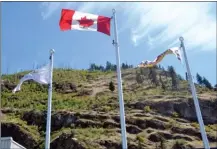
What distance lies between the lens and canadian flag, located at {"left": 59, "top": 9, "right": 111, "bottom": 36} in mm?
15039

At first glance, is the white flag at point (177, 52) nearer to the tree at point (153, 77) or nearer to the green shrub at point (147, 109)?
the green shrub at point (147, 109)

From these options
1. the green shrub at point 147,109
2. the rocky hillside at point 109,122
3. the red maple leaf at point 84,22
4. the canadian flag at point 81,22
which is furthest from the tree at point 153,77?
the red maple leaf at point 84,22

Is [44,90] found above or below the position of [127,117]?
above

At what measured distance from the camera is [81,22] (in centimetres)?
1509

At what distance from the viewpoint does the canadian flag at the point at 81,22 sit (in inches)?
592

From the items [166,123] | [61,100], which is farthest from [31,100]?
[166,123]

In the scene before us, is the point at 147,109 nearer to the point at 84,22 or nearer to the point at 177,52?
the point at 177,52

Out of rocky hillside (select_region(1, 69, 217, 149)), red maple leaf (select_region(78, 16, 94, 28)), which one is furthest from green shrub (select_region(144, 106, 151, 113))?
red maple leaf (select_region(78, 16, 94, 28))

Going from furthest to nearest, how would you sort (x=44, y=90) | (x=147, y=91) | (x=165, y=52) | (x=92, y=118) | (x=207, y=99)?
(x=44, y=90), (x=147, y=91), (x=207, y=99), (x=92, y=118), (x=165, y=52)

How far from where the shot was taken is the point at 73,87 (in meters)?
93.6

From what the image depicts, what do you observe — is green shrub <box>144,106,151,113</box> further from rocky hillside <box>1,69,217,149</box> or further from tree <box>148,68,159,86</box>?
tree <box>148,68,159,86</box>

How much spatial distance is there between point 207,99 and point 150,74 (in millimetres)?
37041

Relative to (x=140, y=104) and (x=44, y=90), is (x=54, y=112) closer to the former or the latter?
(x=140, y=104)

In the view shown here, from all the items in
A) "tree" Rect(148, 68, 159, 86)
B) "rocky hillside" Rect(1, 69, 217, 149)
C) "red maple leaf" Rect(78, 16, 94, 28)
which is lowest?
"rocky hillside" Rect(1, 69, 217, 149)
